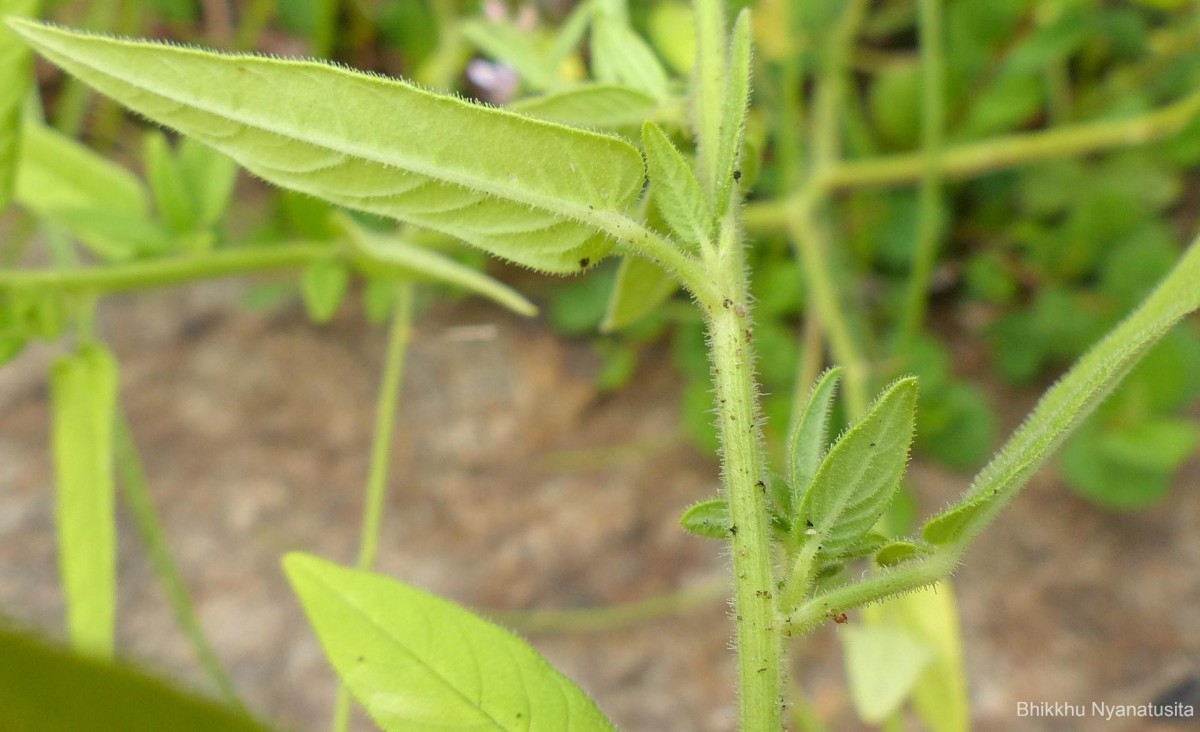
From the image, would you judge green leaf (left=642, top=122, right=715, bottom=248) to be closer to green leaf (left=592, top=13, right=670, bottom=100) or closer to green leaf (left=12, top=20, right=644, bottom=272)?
green leaf (left=12, top=20, right=644, bottom=272)

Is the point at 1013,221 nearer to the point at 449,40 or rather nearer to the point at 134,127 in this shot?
the point at 449,40

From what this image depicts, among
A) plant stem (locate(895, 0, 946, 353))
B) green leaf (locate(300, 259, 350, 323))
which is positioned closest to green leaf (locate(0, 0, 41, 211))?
green leaf (locate(300, 259, 350, 323))

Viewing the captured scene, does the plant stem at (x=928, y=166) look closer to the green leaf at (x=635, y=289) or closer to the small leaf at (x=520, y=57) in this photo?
the small leaf at (x=520, y=57)

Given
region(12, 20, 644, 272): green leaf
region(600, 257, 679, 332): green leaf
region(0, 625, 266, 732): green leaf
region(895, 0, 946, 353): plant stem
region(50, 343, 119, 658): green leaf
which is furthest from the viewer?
region(895, 0, 946, 353): plant stem

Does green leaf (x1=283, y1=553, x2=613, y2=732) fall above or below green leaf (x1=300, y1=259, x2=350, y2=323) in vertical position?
below

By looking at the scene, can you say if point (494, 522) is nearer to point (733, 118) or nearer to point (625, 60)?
point (625, 60)

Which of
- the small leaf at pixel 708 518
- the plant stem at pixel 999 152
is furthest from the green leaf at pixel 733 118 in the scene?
the plant stem at pixel 999 152

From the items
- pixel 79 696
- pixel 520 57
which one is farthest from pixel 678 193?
pixel 520 57
